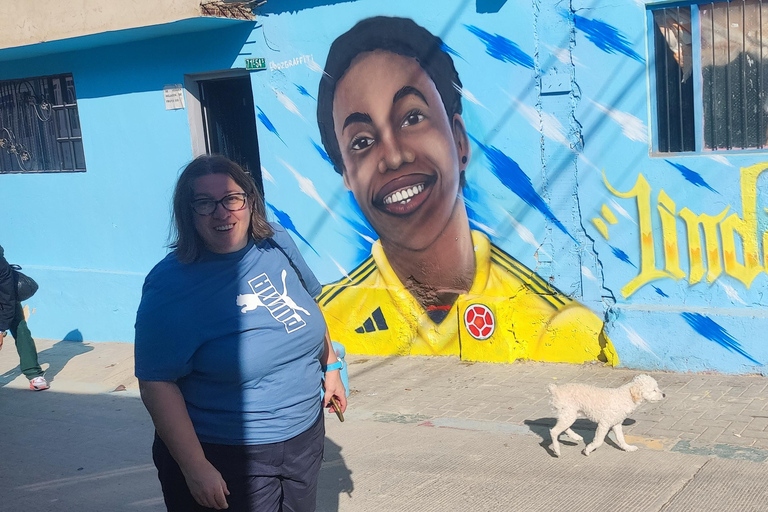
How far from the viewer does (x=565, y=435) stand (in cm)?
543

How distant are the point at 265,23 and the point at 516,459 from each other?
5.30m

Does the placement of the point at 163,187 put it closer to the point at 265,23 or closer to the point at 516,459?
the point at 265,23

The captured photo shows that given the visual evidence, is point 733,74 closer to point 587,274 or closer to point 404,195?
point 587,274

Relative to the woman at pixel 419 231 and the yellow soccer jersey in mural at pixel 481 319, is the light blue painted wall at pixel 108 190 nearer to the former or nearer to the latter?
the woman at pixel 419 231

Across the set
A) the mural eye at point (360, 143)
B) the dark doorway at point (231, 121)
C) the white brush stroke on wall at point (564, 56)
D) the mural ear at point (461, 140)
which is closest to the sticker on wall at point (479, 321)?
the mural ear at point (461, 140)

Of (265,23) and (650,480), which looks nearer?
(650,480)

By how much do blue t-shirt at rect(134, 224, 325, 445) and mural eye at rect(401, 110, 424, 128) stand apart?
15.4 feet

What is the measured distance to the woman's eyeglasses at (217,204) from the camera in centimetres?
303

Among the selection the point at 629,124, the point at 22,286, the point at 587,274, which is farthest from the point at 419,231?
the point at 22,286

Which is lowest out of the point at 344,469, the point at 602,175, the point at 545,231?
the point at 344,469

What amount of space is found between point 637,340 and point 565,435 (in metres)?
1.56

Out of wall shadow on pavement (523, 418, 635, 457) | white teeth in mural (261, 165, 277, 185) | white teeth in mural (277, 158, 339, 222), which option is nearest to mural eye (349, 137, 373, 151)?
white teeth in mural (277, 158, 339, 222)

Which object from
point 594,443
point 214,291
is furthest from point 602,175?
point 214,291

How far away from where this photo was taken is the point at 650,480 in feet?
15.3
